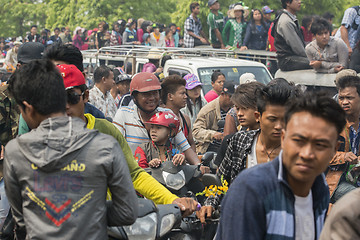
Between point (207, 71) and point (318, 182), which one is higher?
point (318, 182)

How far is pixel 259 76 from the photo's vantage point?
Answer: 1101 cm

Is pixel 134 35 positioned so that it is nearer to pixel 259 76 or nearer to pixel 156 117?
pixel 259 76

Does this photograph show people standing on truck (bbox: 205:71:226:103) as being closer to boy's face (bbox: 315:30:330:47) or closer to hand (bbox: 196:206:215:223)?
boy's face (bbox: 315:30:330:47)

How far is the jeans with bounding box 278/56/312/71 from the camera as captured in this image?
10.2m

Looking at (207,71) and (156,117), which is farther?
(207,71)

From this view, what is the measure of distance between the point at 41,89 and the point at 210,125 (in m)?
5.47

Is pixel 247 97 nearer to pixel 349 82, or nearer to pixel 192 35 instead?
pixel 349 82

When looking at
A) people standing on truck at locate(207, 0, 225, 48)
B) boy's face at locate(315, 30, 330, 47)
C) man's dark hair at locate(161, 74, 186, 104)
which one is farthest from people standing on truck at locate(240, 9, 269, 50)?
man's dark hair at locate(161, 74, 186, 104)

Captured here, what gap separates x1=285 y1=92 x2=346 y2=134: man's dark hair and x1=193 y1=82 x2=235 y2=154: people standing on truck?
16.3 ft

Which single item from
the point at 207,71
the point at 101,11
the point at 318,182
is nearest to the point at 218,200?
the point at 318,182

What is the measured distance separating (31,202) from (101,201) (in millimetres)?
340

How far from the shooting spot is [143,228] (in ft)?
10.8

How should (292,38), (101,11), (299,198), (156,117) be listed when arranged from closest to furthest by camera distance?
(299,198)
(156,117)
(292,38)
(101,11)

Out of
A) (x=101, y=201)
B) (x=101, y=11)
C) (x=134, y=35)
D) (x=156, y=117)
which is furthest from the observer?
(x=101, y=11)
